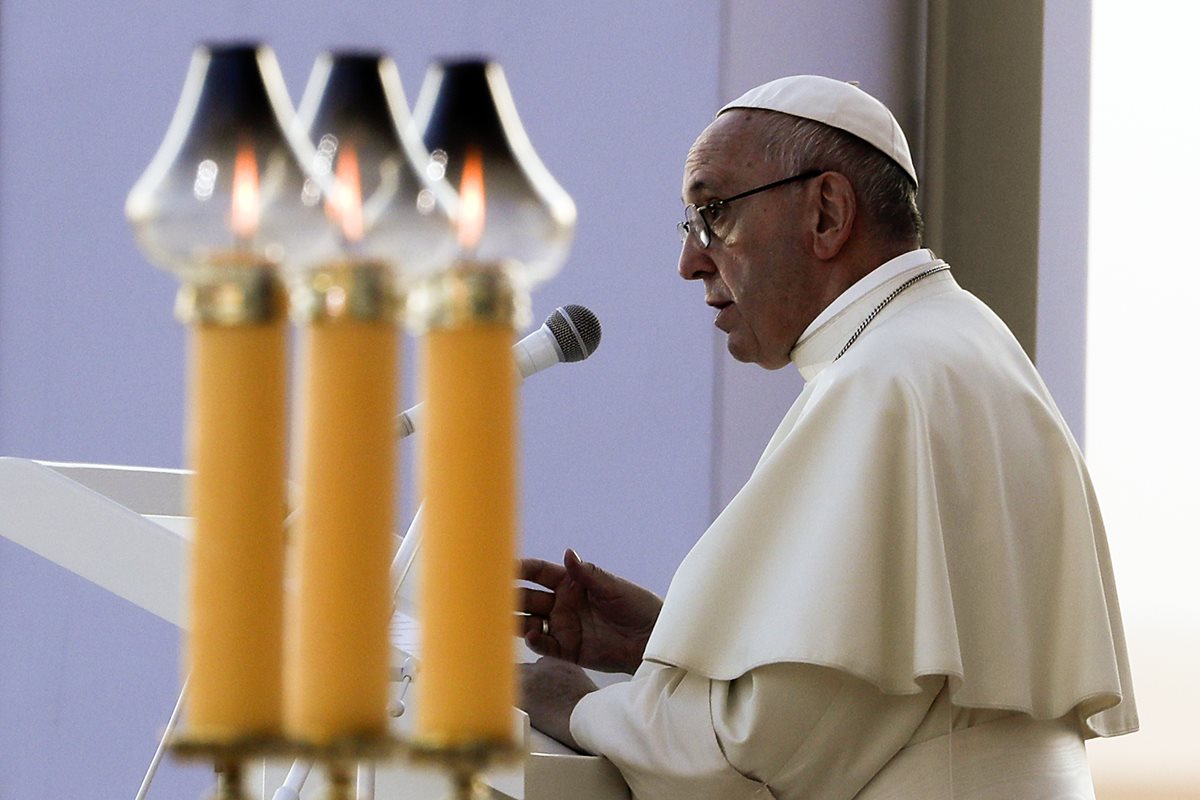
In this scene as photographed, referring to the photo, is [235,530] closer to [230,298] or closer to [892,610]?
[230,298]

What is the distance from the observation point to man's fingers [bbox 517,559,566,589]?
118 inches

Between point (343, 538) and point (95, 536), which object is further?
point (95, 536)

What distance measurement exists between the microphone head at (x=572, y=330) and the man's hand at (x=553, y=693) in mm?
673

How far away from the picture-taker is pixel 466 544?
83cm

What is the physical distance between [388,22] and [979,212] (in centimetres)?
169

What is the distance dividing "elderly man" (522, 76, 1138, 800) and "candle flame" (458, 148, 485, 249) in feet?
5.31

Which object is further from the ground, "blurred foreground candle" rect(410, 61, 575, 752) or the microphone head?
the microphone head

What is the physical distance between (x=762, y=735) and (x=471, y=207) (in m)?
1.68

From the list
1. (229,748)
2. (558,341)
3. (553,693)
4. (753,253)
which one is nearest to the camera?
(229,748)

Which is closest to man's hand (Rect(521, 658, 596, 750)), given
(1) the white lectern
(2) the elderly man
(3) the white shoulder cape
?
(2) the elderly man

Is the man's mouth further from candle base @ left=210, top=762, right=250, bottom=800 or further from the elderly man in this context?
candle base @ left=210, top=762, right=250, bottom=800

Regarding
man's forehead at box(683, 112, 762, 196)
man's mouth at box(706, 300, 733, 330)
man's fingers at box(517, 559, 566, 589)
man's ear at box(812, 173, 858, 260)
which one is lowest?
man's fingers at box(517, 559, 566, 589)

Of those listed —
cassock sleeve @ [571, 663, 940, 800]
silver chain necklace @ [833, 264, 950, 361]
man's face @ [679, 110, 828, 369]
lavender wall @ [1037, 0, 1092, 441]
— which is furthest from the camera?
lavender wall @ [1037, 0, 1092, 441]

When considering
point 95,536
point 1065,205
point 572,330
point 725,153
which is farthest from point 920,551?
point 1065,205
